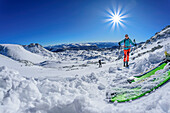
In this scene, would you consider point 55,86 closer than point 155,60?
Yes

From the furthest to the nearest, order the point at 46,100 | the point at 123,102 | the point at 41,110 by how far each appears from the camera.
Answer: the point at 123,102, the point at 46,100, the point at 41,110

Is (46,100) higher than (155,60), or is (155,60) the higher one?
(155,60)

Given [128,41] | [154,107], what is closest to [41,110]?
[154,107]

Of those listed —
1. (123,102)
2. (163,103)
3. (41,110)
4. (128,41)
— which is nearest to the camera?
(163,103)

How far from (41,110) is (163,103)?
2.29m

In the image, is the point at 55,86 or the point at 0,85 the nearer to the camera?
the point at 0,85

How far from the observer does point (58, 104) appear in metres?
2.12

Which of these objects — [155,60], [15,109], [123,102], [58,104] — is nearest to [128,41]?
[155,60]

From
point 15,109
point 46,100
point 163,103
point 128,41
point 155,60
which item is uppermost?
point 128,41

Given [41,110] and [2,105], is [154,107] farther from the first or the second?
[2,105]

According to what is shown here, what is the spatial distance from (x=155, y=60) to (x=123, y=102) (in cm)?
514

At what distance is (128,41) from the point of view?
7992 mm

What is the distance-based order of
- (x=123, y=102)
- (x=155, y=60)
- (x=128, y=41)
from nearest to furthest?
(x=123, y=102)
(x=155, y=60)
(x=128, y=41)

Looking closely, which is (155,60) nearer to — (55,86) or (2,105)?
(55,86)
